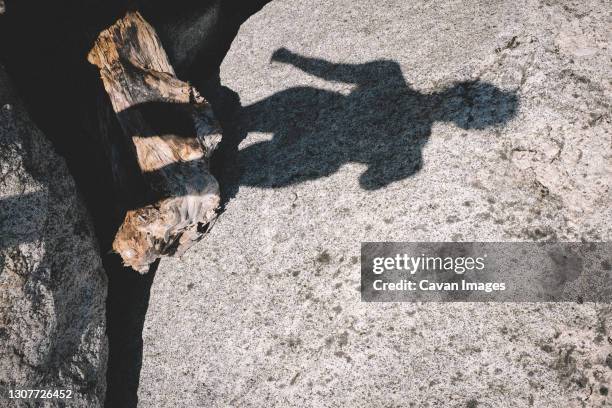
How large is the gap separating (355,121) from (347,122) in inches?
1.8

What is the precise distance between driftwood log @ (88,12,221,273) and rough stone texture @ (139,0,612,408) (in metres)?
0.24

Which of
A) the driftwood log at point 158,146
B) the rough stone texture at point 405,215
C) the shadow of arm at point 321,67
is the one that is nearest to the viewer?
the rough stone texture at point 405,215

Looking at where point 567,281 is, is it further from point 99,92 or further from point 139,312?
point 99,92

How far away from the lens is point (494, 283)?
6.19 feet

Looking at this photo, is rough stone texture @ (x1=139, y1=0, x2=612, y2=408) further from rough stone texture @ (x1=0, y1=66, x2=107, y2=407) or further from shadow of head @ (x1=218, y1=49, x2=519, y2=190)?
rough stone texture @ (x1=0, y1=66, x2=107, y2=407)

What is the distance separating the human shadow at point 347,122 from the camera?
219 centimetres

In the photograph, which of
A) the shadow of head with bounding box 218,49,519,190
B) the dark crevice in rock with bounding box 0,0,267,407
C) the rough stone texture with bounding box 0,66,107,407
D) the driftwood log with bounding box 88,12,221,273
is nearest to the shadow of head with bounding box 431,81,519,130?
the shadow of head with bounding box 218,49,519,190

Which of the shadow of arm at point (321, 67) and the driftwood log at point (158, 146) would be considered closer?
the driftwood log at point (158, 146)

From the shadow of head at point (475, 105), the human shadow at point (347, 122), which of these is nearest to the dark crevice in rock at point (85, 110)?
the human shadow at point (347, 122)

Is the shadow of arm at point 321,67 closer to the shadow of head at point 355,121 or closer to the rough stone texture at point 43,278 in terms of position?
the shadow of head at point 355,121

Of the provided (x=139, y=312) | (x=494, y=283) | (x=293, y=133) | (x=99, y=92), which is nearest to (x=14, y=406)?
(x=139, y=312)

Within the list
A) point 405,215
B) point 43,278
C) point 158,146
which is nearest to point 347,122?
point 405,215

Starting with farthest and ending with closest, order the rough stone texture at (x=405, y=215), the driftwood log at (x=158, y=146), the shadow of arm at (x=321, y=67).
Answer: the shadow of arm at (x=321, y=67) < the driftwood log at (x=158, y=146) < the rough stone texture at (x=405, y=215)

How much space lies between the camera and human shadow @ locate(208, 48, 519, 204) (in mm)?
2188
